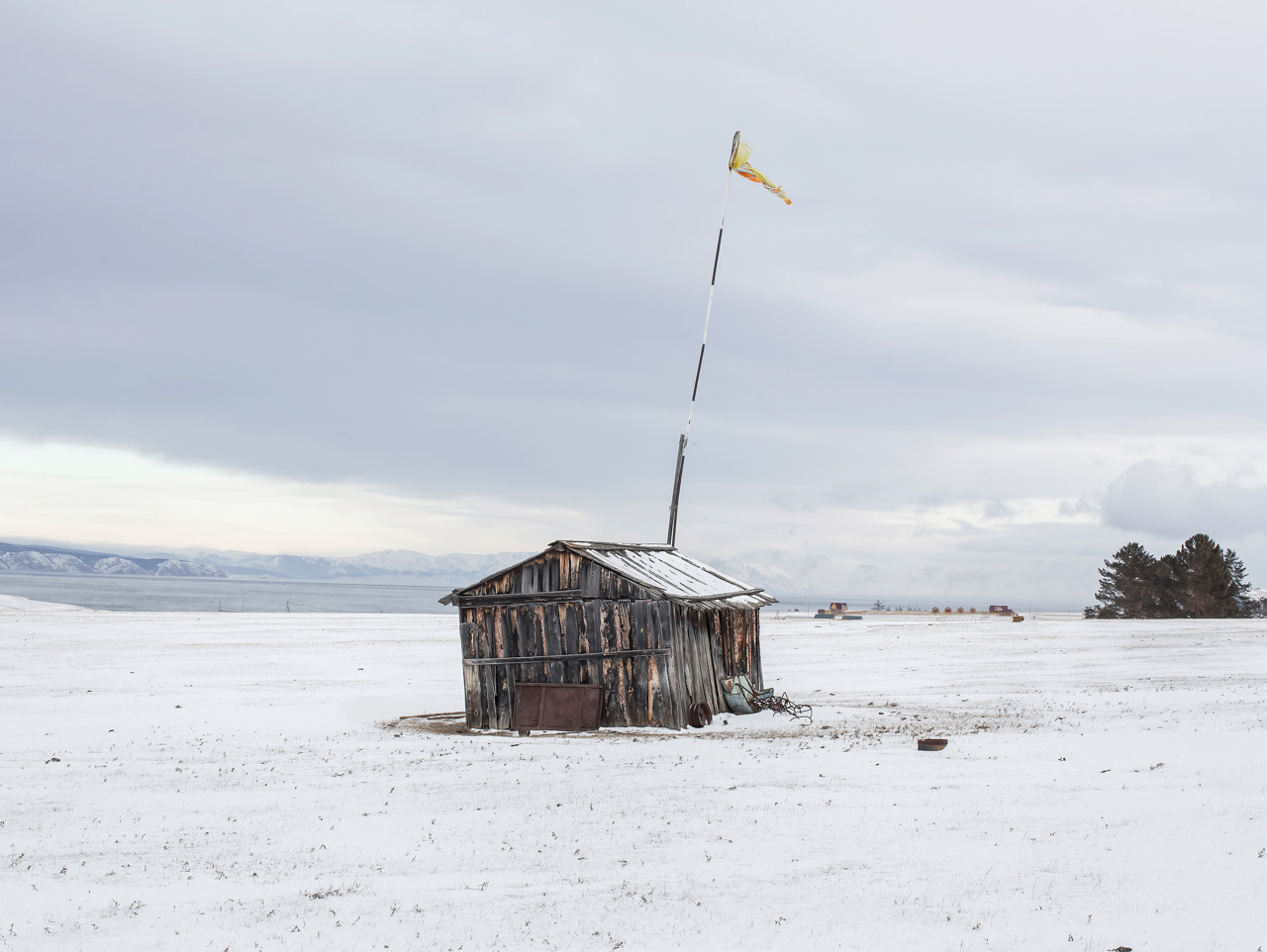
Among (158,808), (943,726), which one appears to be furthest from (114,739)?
(943,726)

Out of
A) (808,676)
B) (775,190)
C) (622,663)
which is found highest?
(775,190)

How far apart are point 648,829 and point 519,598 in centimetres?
1231

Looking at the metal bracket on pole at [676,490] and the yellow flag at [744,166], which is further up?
the yellow flag at [744,166]

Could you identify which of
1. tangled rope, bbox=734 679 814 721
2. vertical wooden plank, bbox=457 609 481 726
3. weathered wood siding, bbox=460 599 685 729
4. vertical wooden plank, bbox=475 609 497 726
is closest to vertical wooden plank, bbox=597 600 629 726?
weathered wood siding, bbox=460 599 685 729

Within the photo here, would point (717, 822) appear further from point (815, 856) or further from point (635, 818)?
point (815, 856)

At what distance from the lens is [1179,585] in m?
76.4

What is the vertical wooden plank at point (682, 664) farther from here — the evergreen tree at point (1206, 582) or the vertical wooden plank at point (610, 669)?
the evergreen tree at point (1206, 582)

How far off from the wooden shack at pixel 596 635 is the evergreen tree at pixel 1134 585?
63.8 meters

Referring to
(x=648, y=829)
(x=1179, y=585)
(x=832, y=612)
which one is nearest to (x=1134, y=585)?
(x=1179, y=585)

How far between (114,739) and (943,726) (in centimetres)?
1847

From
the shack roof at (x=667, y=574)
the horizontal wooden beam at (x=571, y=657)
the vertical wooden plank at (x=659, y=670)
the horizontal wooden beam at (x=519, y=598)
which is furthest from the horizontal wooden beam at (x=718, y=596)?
the horizontal wooden beam at (x=519, y=598)

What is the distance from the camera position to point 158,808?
1503 centimetres

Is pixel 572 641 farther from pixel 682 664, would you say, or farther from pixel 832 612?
pixel 832 612

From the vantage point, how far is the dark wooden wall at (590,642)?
23.8 m
